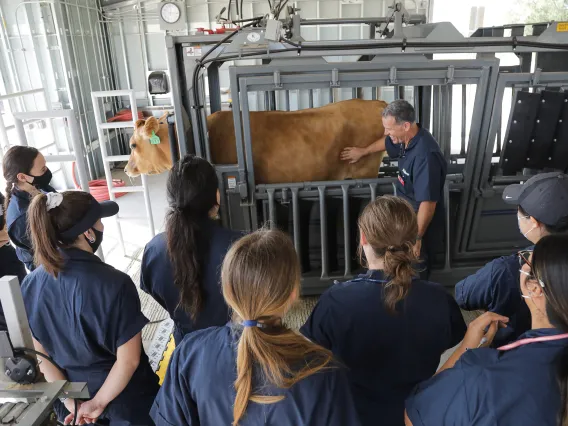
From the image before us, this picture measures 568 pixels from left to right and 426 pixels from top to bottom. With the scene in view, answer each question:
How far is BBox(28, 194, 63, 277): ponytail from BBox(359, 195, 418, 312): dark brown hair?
0.94m

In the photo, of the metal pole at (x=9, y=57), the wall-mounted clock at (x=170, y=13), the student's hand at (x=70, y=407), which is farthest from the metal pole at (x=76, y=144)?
the wall-mounted clock at (x=170, y=13)

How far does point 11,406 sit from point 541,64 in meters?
4.08

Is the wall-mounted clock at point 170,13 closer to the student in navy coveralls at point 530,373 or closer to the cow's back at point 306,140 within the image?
the cow's back at point 306,140

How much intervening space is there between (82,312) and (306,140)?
244cm

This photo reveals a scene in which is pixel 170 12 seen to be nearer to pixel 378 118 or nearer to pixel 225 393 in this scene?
pixel 378 118

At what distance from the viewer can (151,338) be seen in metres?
3.02

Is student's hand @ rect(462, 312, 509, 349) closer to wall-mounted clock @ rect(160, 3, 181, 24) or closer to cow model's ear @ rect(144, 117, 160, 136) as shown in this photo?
cow model's ear @ rect(144, 117, 160, 136)

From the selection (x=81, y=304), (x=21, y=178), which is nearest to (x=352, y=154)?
(x=21, y=178)

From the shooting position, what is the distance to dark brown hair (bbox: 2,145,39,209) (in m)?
2.28

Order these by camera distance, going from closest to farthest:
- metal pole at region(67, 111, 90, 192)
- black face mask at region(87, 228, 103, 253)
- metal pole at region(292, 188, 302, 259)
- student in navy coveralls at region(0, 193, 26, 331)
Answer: black face mask at region(87, 228, 103, 253) → student in navy coveralls at region(0, 193, 26, 331) → metal pole at region(67, 111, 90, 192) → metal pole at region(292, 188, 302, 259)

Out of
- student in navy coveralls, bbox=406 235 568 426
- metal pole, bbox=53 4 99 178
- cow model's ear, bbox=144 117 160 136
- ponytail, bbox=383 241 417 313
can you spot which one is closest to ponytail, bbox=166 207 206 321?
ponytail, bbox=383 241 417 313

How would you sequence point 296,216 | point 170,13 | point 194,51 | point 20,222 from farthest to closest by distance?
point 170,13
point 296,216
point 194,51
point 20,222

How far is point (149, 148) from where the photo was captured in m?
3.72

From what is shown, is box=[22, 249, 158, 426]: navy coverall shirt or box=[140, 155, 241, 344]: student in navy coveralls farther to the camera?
box=[140, 155, 241, 344]: student in navy coveralls
